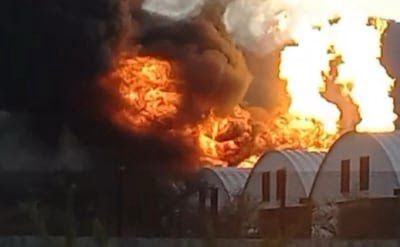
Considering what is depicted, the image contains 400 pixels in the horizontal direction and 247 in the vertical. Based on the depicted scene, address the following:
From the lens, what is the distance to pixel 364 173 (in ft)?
107

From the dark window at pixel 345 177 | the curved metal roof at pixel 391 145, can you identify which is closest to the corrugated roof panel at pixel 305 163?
the dark window at pixel 345 177

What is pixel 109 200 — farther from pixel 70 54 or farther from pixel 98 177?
pixel 70 54

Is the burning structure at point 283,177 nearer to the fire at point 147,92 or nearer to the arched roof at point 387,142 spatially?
the arched roof at point 387,142

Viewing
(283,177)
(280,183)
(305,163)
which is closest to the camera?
(283,177)

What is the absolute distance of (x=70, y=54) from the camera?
39.8 meters

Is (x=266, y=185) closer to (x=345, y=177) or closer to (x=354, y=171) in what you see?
(x=345, y=177)

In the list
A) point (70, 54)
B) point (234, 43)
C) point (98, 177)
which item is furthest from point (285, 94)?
point (98, 177)

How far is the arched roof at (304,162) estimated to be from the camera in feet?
120

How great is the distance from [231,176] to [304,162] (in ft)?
12.6

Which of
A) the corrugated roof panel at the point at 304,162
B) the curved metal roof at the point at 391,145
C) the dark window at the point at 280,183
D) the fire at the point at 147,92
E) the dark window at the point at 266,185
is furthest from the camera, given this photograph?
the fire at the point at 147,92

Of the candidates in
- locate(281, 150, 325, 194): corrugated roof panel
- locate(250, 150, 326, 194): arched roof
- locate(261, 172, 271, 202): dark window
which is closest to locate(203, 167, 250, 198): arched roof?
locate(261, 172, 271, 202): dark window

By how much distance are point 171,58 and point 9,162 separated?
772 centimetres

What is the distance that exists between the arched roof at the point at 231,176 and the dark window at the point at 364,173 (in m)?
6.05

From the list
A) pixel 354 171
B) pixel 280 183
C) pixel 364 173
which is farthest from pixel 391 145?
pixel 280 183
